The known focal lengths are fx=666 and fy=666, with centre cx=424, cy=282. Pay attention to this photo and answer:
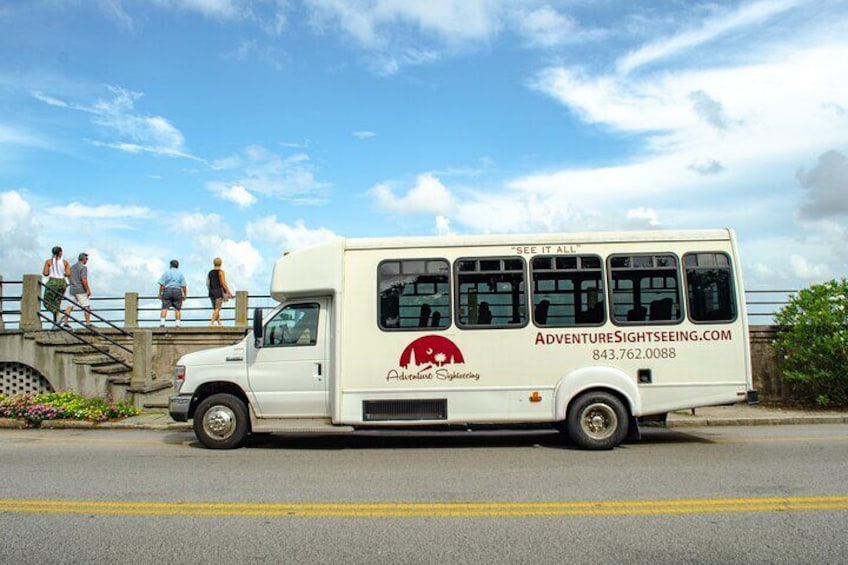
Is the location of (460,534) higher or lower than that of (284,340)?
lower

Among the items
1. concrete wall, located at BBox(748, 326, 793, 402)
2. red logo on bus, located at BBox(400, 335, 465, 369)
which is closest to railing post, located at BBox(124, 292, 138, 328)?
red logo on bus, located at BBox(400, 335, 465, 369)

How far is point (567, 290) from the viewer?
9.20 metres

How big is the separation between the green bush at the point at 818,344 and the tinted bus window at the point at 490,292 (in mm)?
7587

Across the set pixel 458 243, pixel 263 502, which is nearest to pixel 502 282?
pixel 458 243

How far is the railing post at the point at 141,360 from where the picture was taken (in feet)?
45.1

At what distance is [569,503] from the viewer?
6.03 metres

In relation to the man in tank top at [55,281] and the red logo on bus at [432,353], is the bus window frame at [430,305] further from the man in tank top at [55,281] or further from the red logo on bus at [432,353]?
the man in tank top at [55,281]

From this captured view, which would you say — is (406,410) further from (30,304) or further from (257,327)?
(30,304)

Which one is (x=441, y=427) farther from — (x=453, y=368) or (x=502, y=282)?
(x=502, y=282)

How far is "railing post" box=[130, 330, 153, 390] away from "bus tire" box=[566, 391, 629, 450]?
30.0 ft

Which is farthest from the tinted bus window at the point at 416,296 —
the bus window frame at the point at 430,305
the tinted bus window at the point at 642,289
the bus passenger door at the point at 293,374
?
the tinted bus window at the point at 642,289

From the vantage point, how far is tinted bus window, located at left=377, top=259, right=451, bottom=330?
921cm

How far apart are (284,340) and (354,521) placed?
4.26 m

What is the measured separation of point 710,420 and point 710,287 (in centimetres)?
339
